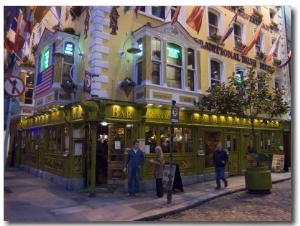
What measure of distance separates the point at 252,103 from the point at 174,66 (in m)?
2.84

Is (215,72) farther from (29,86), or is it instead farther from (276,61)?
(29,86)

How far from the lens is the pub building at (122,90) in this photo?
29.6ft

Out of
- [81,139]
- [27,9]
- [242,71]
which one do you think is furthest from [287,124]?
[27,9]

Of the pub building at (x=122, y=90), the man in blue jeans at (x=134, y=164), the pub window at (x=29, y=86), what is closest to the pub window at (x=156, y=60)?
the pub building at (x=122, y=90)

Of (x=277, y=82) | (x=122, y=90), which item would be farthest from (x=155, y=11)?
(x=277, y=82)

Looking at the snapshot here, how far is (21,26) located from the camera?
873 centimetres

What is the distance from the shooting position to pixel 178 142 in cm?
1055

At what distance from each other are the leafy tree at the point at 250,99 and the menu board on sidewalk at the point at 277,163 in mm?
3627

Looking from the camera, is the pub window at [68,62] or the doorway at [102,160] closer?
the pub window at [68,62]

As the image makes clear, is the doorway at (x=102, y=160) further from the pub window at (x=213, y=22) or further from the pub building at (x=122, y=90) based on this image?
the pub window at (x=213, y=22)

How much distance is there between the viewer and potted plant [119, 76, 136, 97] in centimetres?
900

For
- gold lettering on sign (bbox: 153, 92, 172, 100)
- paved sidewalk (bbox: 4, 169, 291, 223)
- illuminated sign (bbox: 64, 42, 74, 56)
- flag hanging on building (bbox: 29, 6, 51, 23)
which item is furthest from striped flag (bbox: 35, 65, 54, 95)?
gold lettering on sign (bbox: 153, 92, 172, 100)

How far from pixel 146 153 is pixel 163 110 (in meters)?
1.57

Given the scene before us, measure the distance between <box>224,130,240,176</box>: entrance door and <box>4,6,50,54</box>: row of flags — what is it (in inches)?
337
